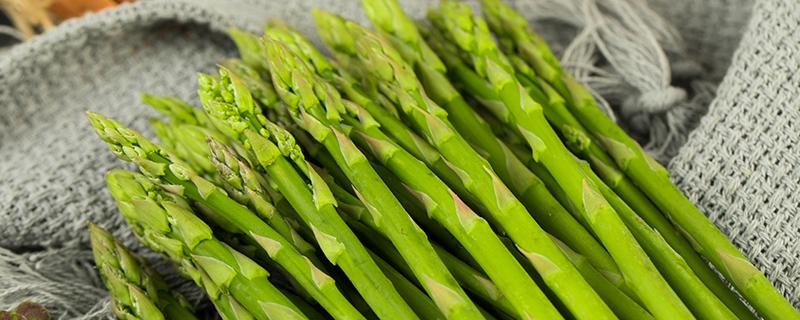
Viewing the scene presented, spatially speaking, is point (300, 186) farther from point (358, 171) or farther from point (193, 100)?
point (193, 100)

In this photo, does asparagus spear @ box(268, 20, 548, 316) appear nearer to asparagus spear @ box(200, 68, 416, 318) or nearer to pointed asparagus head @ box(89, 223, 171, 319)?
asparagus spear @ box(200, 68, 416, 318)

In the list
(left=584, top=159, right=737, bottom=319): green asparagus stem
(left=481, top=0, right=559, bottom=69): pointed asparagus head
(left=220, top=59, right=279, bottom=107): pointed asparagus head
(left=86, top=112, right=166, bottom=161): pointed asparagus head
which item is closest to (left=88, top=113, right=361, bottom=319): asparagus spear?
(left=86, top=112, right=166, bottom=161): pointed asparagus head

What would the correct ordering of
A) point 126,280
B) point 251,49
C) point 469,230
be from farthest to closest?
1. point 251,49
2. point 126,280
3. point 469,230

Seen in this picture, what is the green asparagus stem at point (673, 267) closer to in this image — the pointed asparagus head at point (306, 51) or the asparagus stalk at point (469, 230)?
the asparagus stalk at point (469, 230)

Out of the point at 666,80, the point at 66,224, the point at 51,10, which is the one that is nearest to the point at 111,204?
the point at 66,224

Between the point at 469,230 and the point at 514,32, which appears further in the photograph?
the point at 514,32

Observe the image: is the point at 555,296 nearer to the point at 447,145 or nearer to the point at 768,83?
the point at 447,145

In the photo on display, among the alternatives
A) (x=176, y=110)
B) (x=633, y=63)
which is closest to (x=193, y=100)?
(x=176, y=110)
